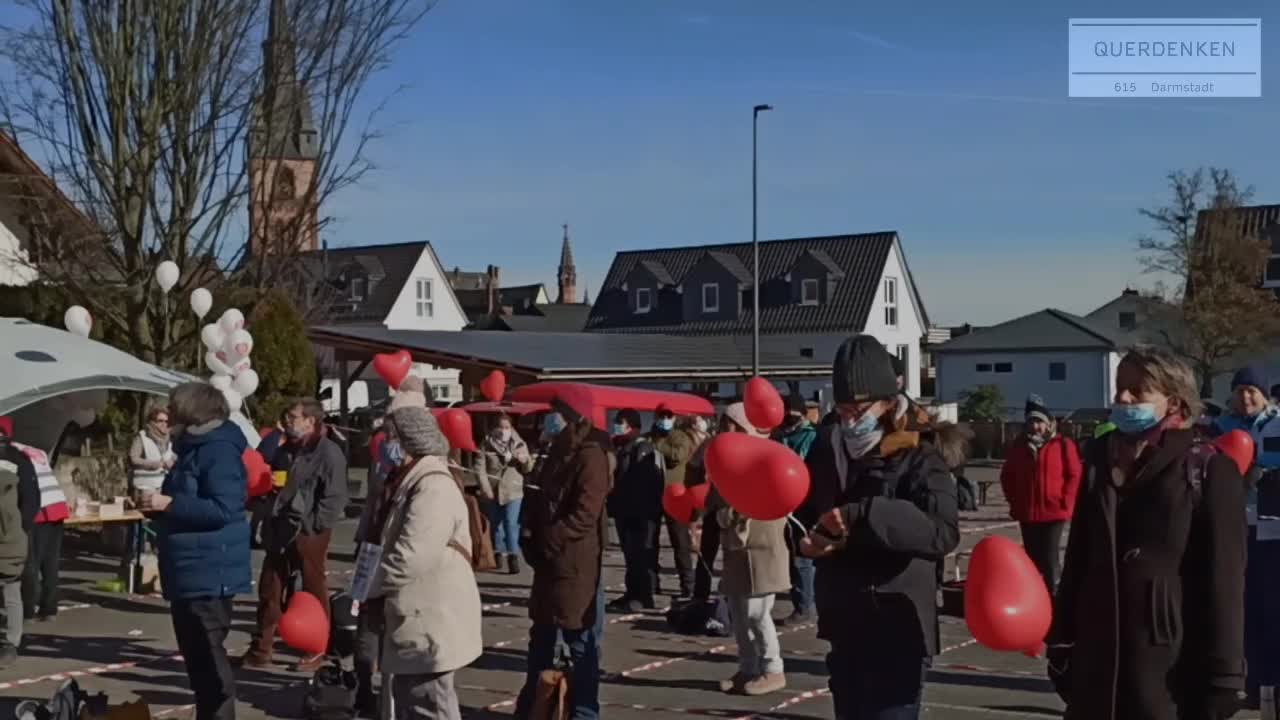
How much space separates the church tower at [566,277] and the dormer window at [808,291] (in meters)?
69.7

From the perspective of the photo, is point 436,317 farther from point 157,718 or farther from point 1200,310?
point 157,718

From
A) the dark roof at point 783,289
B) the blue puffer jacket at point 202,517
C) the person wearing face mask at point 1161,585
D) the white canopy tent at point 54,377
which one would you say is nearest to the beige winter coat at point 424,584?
the blue puffer jacket at point 202,517

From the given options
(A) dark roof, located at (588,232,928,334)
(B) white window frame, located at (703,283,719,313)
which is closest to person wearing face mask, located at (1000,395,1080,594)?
(A) dark roof, located at (588,232,928,334)

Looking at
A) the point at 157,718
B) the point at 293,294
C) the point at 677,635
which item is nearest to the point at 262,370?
the point at 293,294

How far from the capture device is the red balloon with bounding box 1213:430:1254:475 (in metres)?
7.53

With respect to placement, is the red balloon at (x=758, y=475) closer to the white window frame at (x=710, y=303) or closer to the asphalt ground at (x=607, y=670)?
the asphalt ground at (x=607, y=670)

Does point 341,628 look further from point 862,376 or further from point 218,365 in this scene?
point 218,365

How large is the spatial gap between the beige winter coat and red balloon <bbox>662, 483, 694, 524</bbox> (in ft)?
18.4

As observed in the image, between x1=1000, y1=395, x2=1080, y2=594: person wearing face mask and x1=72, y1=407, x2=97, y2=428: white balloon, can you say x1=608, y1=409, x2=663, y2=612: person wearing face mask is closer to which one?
x1=1000, y1=395, x2=1080, y2=594: person wearing face mask

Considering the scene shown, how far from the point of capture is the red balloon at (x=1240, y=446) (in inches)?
296

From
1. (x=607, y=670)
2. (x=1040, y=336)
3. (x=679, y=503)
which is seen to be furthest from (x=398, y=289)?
(x=607, y=670)

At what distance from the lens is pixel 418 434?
6.43 m

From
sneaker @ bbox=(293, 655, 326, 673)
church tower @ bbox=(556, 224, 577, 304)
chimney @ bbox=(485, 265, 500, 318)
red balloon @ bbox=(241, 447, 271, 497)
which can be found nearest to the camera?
sneaker @ bbox=(293, 655, 326, 673)

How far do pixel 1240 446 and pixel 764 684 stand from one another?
320 cm
